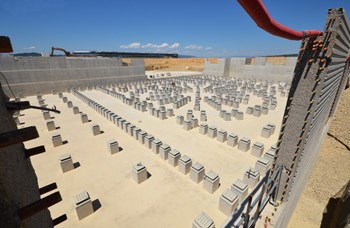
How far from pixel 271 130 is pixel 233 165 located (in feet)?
12.4

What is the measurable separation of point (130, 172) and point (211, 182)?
9.56 feet

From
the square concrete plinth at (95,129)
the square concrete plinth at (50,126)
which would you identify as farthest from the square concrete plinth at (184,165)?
the square concrete plinth at (50,126)

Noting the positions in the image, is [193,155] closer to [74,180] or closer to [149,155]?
[149,155]

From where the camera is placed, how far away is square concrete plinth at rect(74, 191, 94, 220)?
442cm

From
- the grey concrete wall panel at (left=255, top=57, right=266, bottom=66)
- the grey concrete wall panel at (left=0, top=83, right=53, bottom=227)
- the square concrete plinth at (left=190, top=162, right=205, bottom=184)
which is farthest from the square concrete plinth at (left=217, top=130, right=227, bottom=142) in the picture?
the grey concrete wall panel at (left=255, top=57, right=266, bottom=66)

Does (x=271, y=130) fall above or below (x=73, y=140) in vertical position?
above

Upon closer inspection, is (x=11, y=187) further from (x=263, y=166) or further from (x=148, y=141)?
(x=263, y=166)

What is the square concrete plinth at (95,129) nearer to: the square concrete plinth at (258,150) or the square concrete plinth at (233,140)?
the square concrete plinth at (233,140)

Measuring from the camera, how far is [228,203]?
4590 millimetres

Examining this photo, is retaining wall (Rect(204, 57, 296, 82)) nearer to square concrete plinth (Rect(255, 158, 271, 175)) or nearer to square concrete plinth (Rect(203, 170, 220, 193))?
square concrete plinth (Rect(255, 158, 271, 175))

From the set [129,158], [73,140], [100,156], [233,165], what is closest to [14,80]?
[73,140]

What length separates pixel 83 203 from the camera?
176 inches

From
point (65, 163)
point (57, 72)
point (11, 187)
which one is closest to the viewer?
point (11, 187)

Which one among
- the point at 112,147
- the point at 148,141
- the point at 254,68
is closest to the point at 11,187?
the point at 112,147
